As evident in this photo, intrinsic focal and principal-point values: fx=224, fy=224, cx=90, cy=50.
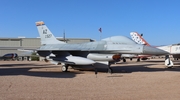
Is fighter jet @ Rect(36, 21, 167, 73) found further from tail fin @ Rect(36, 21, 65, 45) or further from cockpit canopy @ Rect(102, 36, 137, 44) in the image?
tail fin @ Rect(36, 21, 65, 45)

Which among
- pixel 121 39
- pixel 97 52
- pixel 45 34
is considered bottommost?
pixel 97 52

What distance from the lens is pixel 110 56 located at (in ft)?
53.2

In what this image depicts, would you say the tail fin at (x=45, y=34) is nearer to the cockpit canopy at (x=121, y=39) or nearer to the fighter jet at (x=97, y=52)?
the fighter jet at (x=97, y=52)

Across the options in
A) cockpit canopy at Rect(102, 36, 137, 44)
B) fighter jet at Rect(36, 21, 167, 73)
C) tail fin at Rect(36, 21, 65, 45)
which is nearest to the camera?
fighter jet at Rect(36, 21, 167, 73)

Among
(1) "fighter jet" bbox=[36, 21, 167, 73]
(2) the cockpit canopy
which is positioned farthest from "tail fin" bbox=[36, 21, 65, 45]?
(2) the cockpit canopy

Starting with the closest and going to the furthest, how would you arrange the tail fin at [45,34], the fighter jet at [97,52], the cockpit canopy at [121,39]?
the fighter jet at [97,52], the cockpit canopy at [121,39], the tail fin at [45,34]

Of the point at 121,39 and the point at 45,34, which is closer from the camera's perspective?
the point at 121,39

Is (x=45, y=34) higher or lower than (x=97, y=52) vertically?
higher

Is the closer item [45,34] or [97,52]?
[97,52]

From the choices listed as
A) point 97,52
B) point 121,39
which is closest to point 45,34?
point 97,52

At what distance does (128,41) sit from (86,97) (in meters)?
10.2

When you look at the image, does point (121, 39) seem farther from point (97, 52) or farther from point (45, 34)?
point (45, 34)

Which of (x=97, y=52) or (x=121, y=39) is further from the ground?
(x=121, y=39)

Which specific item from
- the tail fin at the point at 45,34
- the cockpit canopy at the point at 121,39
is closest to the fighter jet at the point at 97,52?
the cockpit canopy at the point at 121,39
